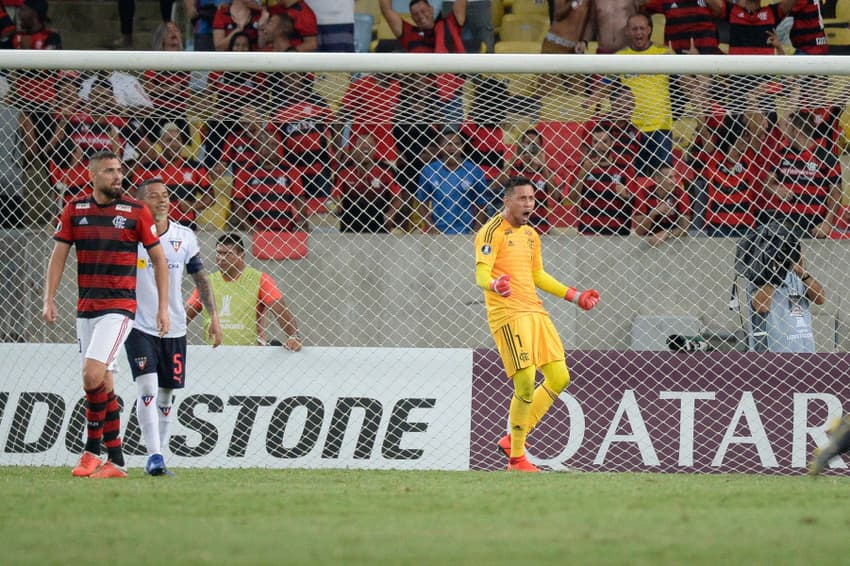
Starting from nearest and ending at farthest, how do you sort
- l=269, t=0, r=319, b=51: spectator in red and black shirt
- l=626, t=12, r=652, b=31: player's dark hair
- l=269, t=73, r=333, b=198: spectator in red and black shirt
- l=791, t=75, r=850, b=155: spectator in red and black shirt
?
l=791, t=75, r=850, b=155: spectator in red and black shirt → l=269, t=73, r=333, b=198: spectator in red and black shirt → l=626, t=12, r=652, b=31: player's dark hair → l=269, t=0, r=319, b=51: spectator in red and black shirt

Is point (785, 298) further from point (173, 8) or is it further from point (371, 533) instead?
point (173, 8)

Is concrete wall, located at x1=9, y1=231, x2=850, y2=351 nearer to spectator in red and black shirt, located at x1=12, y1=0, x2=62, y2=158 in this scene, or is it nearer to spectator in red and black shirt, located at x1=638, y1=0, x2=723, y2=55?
spectator in red and black shirt, located at x1=12, y1=0, x2=62, y2=158

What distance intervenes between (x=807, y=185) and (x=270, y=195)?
473cm

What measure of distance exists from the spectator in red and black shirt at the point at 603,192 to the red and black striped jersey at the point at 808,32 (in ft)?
11.6

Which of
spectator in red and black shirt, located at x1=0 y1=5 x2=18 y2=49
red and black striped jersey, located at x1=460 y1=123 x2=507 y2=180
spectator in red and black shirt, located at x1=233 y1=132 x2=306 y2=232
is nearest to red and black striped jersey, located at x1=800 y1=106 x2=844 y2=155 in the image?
red and black striped jersey, located at x1=460 y1=123 x2=507 y2=180

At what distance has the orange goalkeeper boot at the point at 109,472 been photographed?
877cm

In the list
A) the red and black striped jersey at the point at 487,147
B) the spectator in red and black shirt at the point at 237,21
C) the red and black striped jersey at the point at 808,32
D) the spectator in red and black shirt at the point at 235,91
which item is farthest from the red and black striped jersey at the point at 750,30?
the spectator in red and black shirt at the point at 235,91

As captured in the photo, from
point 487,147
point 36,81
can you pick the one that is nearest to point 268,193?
point 487,147

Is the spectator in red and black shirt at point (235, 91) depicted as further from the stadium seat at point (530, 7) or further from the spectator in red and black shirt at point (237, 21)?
the stadium seat at point (530, 7)

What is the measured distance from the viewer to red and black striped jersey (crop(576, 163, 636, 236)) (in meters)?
12.0

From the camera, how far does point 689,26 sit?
14062 mm

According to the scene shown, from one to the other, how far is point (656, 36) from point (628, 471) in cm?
597

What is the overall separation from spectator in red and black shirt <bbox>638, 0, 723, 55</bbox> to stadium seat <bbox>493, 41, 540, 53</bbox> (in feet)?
4.84

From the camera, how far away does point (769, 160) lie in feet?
39.5
